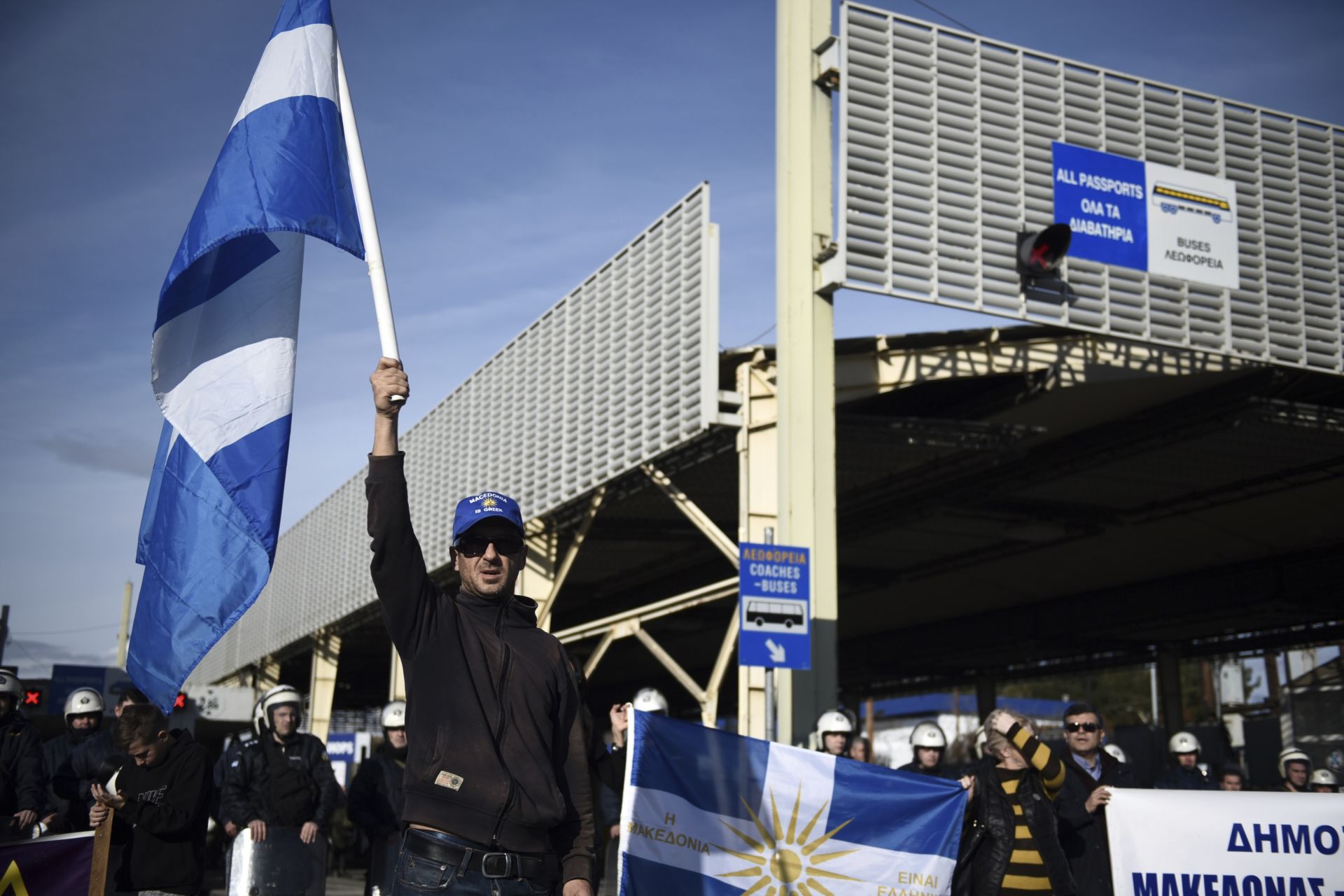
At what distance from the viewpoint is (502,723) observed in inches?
Answer: 162

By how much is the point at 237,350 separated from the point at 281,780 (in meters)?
5.06

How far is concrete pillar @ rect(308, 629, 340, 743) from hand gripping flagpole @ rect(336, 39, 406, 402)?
3270cm

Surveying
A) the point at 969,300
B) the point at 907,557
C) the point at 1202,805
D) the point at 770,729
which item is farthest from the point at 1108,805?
the point at 907,557

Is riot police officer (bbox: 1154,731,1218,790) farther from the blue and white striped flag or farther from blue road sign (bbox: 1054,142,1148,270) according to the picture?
the blue and white striped flag

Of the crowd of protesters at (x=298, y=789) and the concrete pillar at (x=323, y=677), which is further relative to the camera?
the concrete pillar at (x=323, y=677)

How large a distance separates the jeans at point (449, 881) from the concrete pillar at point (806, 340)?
32.2 feet

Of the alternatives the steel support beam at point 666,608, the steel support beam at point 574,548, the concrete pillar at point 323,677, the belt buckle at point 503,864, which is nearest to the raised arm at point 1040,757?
the belt buckle at point 503,864

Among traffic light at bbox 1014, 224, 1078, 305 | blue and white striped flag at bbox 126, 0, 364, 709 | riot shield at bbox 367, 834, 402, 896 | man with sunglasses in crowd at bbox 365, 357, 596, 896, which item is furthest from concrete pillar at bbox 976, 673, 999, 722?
man with sunglasses in crowd at bbox 365, 357, 596, 896

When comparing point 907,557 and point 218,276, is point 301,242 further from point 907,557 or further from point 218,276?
point 907,557

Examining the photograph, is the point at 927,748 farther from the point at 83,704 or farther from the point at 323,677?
the point at 323,677

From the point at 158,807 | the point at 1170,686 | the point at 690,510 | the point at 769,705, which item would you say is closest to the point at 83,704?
the point at 158,807

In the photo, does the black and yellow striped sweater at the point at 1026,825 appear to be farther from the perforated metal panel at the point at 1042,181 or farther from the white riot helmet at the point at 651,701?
the perforated metal panel at the point at 1042,181

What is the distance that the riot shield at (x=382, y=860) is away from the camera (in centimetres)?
1135

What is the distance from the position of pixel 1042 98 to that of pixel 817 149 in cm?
308
